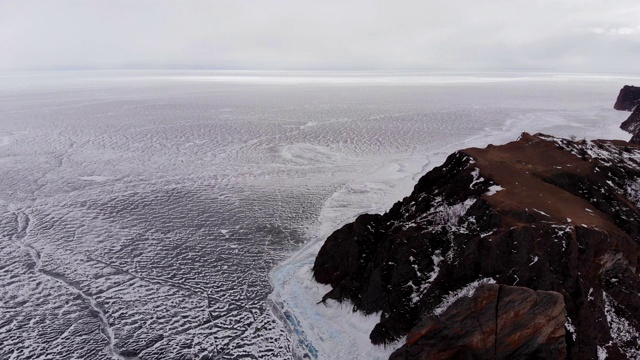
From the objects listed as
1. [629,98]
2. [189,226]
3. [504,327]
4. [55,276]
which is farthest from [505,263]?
[629,98]

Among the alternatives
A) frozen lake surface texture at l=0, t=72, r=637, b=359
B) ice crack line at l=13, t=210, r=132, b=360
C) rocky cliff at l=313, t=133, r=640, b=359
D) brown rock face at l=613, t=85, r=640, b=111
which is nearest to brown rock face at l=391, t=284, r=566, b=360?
rocky cliff at l=313, t=133, r=640, b=359

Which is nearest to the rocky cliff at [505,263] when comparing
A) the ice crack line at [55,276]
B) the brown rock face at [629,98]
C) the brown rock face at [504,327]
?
the brown rock face at [504,327]

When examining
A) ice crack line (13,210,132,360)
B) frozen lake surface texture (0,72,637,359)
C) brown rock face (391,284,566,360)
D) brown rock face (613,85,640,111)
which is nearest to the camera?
brown rock face (391,284,566,360)

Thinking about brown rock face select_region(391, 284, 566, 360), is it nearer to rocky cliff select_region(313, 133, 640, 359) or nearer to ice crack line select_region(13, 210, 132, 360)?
rocky cliff select_region(313, 133, 640, 359)

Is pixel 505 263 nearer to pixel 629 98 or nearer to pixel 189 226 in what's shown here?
pixel 189 226

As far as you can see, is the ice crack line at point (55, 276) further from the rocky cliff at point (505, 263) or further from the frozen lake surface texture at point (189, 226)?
the rocky cliff at point (505, 263)

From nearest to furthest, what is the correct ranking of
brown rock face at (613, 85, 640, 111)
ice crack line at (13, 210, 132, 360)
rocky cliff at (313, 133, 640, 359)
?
rocky cliff at (313, 133, 640, 359) → ice crack line at (13, 210, 132, 360) → brown rock face at (613, 85, 640, 111)
